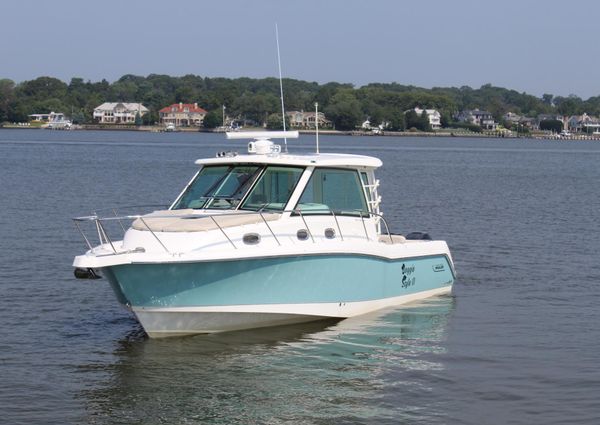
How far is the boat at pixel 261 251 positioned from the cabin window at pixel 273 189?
16 millimetres

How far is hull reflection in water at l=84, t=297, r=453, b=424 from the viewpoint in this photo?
13.0 meters

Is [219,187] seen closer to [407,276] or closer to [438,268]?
[407,276]

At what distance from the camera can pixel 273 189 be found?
1705 cm

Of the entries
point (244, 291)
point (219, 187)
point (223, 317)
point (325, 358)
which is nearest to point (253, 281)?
point (244, 291)

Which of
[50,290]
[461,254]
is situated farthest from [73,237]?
[461,254]

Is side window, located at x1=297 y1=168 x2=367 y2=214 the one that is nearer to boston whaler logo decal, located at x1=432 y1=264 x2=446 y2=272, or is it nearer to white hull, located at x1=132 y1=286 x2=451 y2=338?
white hull, located at x1=132 y1=286 x2=451 y2=338

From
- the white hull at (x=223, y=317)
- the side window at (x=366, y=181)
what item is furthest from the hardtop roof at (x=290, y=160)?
the white hull at (x=223, y=317)

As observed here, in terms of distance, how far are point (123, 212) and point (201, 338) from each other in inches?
741

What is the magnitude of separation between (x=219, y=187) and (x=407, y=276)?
376 cm

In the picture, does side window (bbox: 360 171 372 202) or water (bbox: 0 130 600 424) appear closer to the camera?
water (bbox: 0 130 600 424)

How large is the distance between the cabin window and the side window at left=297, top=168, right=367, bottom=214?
25 centimetres

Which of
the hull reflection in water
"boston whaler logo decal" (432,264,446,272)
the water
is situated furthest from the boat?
"boston whaler logo decal" (432,264,446,272)

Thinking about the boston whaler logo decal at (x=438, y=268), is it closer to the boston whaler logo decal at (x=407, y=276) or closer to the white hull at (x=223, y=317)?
the boston whaler logo decal at (x=407, y=276)

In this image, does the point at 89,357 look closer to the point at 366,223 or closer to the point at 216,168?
the point at 216,168
